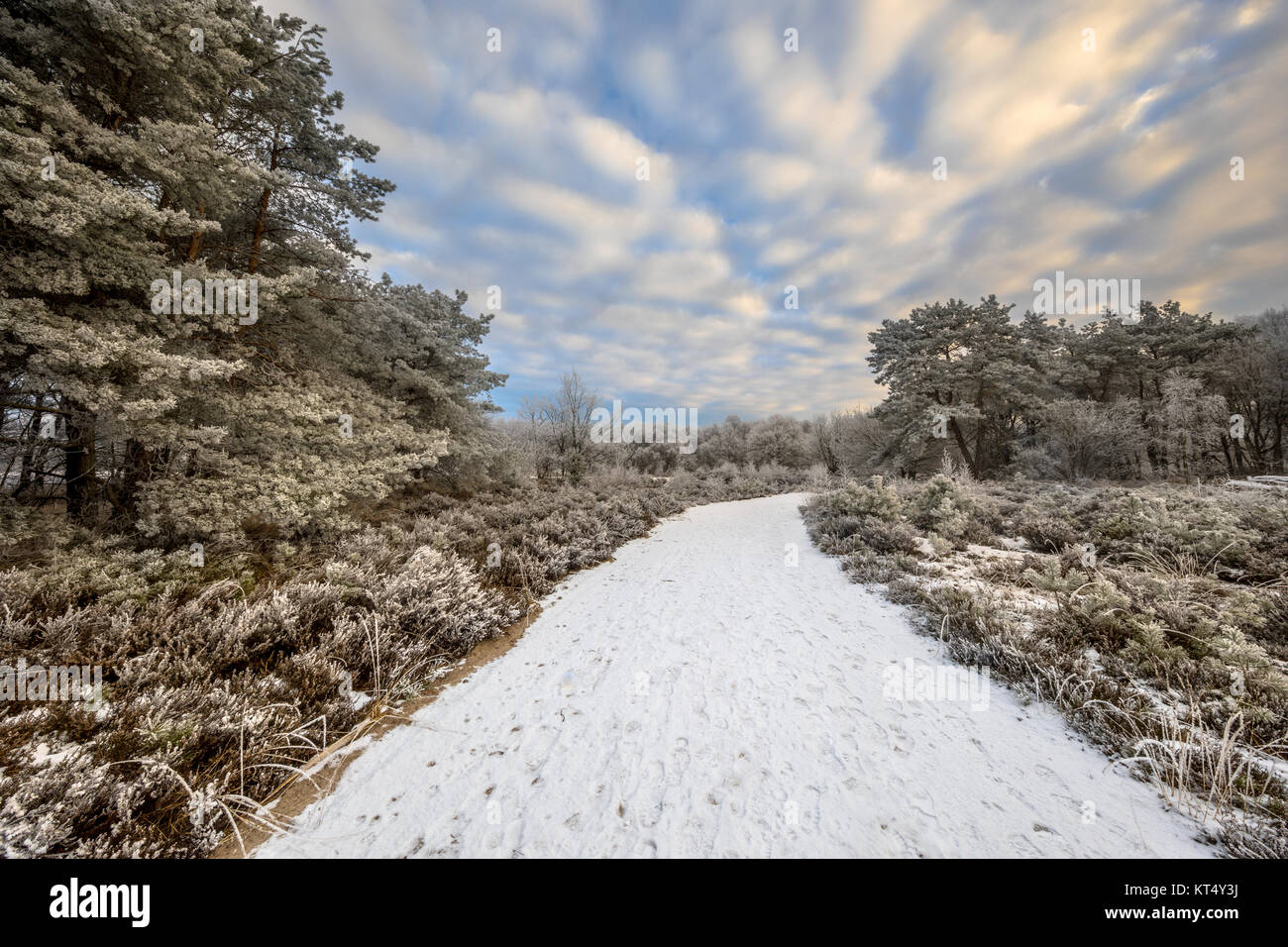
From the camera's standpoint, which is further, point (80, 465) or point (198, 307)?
point (80, 465)

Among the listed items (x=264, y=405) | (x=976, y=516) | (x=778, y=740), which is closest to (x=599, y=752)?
(x=778, y=740)

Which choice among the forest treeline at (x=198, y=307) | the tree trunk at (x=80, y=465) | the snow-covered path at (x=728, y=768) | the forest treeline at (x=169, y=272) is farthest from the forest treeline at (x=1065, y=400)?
the snow-covered path at (x=728, y=768)

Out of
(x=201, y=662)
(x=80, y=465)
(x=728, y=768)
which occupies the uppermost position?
(x=80, y=465)

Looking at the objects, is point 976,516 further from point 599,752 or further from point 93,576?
point 93,576

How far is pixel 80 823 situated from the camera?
1.81 metres

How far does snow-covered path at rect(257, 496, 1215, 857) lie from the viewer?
201cm

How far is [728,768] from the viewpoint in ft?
8.36

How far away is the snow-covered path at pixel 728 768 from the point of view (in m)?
2.01

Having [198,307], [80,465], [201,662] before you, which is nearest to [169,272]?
[198,307]

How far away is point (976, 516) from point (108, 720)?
12187mm

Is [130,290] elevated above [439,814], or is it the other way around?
[130,290]

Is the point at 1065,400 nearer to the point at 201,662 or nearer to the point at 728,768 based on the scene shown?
the point at 728,768

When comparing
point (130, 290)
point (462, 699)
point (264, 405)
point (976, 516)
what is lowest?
point (462, 699)
